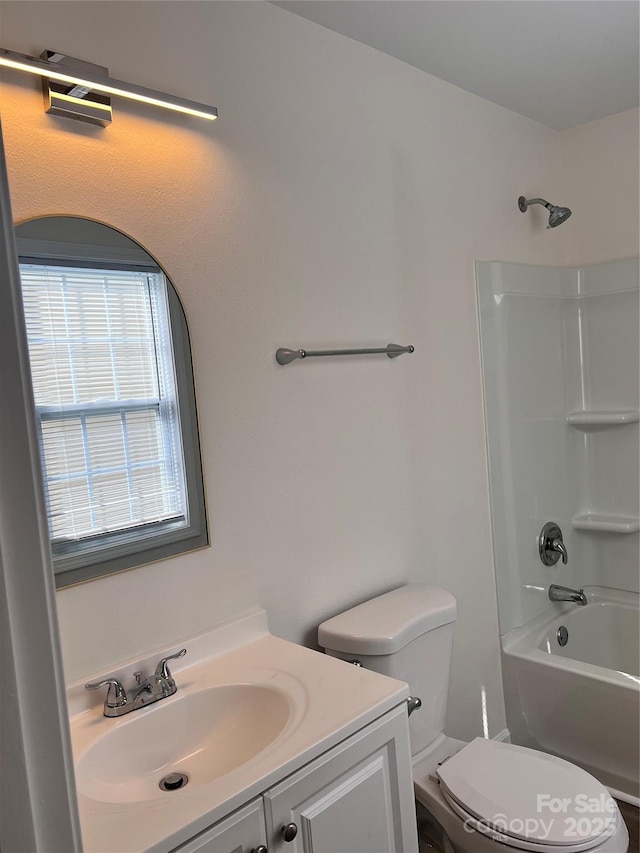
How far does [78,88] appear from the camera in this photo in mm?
1451

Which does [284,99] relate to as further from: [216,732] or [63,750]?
[63,750]

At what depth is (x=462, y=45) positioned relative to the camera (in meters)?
2.21

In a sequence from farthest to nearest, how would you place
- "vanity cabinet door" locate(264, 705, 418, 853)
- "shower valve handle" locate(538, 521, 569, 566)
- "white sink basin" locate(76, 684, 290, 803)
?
"shower valve handle" locate(538, 521, 569, 566), "white sink basin" locate(76, 684, 290, 803), "vanity cabinet door" locate(264, 705, 418, 853)

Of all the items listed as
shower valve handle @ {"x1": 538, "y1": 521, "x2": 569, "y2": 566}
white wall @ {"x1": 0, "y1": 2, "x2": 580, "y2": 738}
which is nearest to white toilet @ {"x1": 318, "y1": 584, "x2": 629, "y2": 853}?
white wall @ {"x1": 0, "y1": 2, "x2": 580, "y2": 738}

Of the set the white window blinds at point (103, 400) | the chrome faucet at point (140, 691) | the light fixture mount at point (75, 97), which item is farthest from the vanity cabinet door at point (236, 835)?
the light fixture mount at point (75, 97)

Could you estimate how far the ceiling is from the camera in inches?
77.9

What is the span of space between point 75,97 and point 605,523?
8.88ft

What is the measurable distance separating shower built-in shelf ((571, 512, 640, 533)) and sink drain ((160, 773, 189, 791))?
2230mm

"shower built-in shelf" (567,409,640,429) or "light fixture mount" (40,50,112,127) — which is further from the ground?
"light fixture mount" (40,50,112,127)

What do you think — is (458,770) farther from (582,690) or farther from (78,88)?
(78,88)

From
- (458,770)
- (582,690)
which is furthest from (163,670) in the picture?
(582,690)

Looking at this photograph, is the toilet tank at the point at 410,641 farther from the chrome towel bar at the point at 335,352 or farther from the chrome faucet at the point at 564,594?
the chrome faucet at the point at 564,594

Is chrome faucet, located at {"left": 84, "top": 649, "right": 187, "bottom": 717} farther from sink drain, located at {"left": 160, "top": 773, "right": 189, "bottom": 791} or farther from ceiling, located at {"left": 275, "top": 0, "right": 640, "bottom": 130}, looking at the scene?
ceiling, located at {"left": 275, "top": 0, "right": 640, "bottom": 130}

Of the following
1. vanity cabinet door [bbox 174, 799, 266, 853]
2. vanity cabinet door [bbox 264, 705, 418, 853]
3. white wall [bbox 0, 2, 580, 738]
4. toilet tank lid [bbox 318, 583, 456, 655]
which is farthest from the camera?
toilet tank lid [bbox 318, 583, 456, 655]
